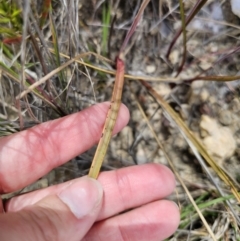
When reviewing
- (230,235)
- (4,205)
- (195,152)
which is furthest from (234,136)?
(4,205)

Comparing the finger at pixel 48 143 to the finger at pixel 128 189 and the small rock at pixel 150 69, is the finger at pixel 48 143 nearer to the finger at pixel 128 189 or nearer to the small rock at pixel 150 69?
the finger at pixel 128 189

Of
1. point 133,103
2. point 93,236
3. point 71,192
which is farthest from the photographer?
point 133,103

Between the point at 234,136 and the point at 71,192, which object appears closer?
the point at 71,192

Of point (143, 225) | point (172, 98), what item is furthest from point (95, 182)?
point (172, 98)

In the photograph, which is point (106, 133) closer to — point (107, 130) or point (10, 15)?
point (107, 130)

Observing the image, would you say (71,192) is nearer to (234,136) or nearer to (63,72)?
(63,72)

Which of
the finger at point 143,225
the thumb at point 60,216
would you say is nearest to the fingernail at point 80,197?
the thumb at point 60,216
